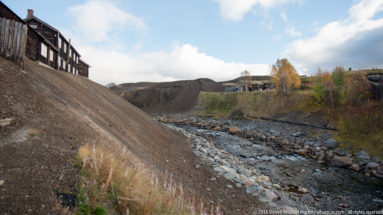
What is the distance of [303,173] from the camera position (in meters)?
13.2

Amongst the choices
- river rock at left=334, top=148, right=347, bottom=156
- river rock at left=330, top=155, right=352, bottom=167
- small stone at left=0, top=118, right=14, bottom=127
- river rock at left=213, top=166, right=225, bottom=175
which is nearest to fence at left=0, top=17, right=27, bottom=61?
small stone at left=0, top=118, right=14, bottom=127

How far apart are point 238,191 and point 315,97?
36.3 m

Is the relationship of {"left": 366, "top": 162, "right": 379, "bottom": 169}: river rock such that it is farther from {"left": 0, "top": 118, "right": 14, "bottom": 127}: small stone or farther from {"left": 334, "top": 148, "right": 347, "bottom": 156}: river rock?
{"left": 0, "top": 118, "right": 14, "bottom": 127}: small stone

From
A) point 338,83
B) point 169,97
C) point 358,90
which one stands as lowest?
point 169,97

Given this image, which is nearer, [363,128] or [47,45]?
[363,128]

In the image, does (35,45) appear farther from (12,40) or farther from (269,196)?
(269,196)

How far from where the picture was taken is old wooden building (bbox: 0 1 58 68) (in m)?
16.5

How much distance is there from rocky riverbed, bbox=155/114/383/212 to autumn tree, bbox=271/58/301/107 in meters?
22.0

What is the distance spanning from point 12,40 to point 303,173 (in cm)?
2193

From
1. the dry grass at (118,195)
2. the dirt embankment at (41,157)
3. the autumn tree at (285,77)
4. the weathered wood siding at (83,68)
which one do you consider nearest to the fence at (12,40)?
the dirt embankment at (41,157)

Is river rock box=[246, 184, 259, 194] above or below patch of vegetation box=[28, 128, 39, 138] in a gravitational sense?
below

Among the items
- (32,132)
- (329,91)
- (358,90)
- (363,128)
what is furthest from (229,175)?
(329,91)

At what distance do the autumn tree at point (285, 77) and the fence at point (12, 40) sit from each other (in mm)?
45414

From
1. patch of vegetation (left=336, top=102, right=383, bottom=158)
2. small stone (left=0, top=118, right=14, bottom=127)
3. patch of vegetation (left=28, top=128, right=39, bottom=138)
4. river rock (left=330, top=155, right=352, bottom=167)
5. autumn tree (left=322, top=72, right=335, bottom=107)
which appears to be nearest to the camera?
patch of vegetation (left=28, top=128, right=39, bottom=138)
